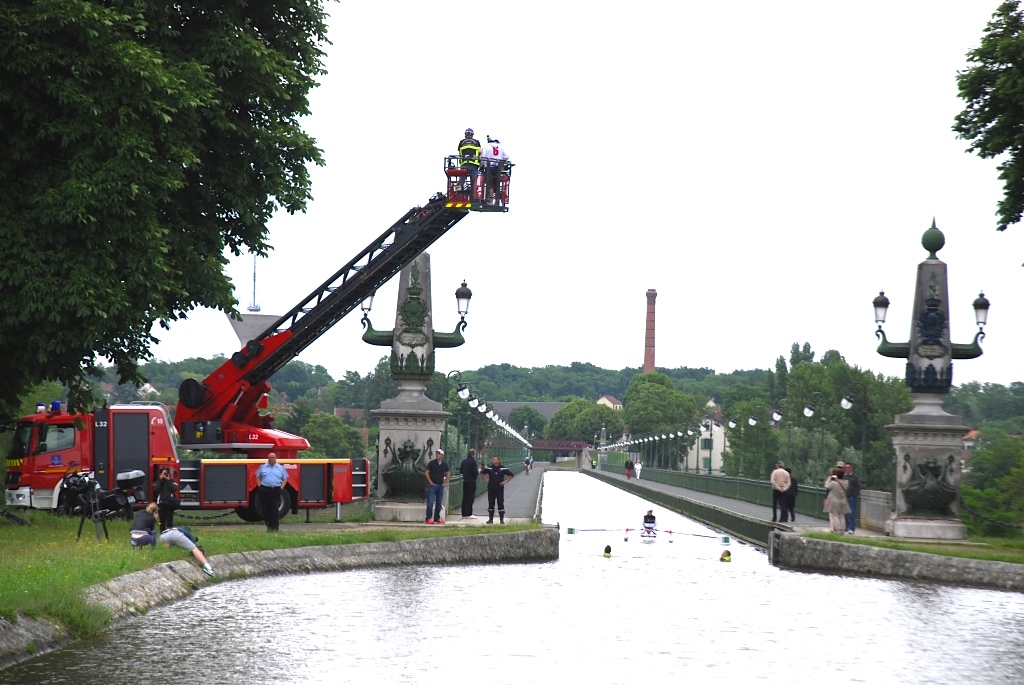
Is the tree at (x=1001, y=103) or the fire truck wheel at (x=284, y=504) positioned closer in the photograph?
the tree at (x=1001, y=103)

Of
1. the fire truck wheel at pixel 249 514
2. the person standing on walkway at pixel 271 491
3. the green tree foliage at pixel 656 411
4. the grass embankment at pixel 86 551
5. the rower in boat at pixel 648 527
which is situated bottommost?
the rower in boat at pixel 648 527

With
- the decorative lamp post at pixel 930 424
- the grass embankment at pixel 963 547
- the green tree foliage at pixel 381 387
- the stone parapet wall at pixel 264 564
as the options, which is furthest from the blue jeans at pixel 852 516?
the green tree foliage at pixel 381 387

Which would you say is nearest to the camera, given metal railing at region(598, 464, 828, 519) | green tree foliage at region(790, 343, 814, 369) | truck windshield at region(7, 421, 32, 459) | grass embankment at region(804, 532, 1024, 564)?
grass embankment at region(804, 532, 1024, 564)

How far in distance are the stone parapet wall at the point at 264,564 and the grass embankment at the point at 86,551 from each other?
0.17 metres

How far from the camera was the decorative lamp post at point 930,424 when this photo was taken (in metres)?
26.9

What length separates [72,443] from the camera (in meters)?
28.8

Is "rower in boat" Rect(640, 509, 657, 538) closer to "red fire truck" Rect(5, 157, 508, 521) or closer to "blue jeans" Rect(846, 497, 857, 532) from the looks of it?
"blue jeans" Rect(846, 497, 857, 532)

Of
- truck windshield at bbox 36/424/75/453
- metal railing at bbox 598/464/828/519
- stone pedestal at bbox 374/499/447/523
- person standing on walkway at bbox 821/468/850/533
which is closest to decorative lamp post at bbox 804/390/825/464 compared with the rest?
metal railing at bbox 598/464/828/519

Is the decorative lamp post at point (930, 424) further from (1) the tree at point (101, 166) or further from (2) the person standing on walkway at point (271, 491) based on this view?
(1) the tree at point (101, 166)

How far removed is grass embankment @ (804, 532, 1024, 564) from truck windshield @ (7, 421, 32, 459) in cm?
1641

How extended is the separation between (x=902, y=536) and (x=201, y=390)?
1481 cm

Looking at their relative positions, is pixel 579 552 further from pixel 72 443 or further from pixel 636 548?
pixel 72 443

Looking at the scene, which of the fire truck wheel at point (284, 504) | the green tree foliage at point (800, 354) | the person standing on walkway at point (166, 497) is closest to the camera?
the person standing on walkway at point (166, 497)

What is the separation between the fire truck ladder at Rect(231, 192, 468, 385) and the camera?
2848 cm
